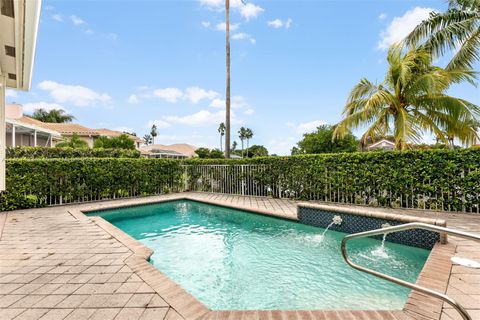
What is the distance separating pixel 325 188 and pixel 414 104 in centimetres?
409

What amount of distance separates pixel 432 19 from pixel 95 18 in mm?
14262

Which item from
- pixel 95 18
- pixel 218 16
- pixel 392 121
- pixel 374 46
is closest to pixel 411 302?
pixel 392 121

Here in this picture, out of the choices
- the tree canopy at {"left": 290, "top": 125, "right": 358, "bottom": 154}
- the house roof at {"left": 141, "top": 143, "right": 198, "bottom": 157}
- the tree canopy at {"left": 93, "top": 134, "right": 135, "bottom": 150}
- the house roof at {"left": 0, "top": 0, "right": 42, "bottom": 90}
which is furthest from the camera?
the house roof at {"left": 141, "top": 143, "right": 198, "bottom": 157}

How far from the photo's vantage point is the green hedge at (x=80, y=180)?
762cm

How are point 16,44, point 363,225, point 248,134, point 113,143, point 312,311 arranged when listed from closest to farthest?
point 312,311
point 16,44
point 363,225
point 113,143
point 248,134

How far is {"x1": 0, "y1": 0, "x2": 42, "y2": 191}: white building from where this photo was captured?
3022 millimetres

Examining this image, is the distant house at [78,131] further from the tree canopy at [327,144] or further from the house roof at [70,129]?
the tree canopy at [327,144]

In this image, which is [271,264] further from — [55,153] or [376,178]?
[55,153]

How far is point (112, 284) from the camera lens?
271 cm

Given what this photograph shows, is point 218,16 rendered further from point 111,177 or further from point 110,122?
point 110,122

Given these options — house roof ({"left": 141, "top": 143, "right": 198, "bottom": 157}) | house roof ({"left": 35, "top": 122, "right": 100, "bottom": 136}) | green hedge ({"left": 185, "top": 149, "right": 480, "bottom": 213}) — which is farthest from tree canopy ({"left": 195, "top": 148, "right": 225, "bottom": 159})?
green hedge ({"left": 185, "top": 149, "right": 480, "bottom": 213})

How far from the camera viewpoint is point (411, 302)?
7.54ft

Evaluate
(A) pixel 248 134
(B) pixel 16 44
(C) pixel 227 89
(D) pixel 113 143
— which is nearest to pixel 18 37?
(B) pixel 16 44

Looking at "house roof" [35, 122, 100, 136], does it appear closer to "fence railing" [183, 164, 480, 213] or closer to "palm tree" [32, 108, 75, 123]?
"palm tree" [32, 108, 75, 123]
